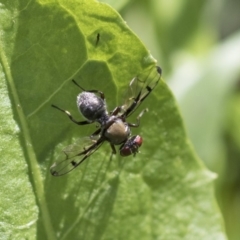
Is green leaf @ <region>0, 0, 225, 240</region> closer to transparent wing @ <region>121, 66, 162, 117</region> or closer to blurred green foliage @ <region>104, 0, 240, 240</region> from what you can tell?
transparent wing @ <region>121, 66, 162, 117</region>

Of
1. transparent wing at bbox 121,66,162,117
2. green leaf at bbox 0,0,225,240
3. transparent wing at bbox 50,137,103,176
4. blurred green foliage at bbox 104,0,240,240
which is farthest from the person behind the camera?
blurred green foliage at bbox 104,0,240,240

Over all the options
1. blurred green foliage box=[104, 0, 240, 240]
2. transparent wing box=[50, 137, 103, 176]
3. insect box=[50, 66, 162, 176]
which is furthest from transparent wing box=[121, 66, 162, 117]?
blurred green foliage box=[104, 0, 240, 240]

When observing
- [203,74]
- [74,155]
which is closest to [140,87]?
[74,155]

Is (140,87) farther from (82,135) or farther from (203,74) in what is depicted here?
(203,74)

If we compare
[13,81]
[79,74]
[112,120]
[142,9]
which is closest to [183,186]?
[112,120]

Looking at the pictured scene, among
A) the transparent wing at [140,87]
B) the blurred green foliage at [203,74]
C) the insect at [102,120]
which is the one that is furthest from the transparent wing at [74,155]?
the blurred green foliage at [203,74]

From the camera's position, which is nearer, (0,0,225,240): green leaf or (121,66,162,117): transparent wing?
(0,0,225,240): green leaf

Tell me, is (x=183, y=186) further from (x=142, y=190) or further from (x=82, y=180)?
(x=82, y=180)
